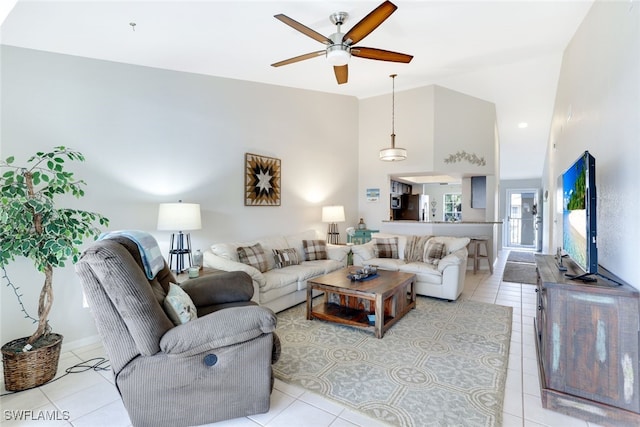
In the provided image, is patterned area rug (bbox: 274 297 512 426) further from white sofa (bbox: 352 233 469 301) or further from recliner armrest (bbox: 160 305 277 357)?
recliner armrest (bbox: 160 305 277 357)

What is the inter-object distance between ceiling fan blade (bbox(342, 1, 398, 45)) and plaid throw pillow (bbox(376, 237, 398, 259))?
9.77 ft

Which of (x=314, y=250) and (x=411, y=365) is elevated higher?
(x=314, y=250)

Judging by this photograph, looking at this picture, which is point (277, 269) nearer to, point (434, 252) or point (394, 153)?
point (434, 252)

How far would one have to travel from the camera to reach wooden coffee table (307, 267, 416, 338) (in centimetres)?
298

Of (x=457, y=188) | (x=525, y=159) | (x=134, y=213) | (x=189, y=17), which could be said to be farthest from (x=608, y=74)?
(x=457, y=188)

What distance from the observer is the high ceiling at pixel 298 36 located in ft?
7.89

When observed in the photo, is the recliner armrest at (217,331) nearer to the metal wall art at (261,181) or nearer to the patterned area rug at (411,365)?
the patterned area rug at (411,365)

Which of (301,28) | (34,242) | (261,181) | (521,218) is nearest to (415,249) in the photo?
(261,181)

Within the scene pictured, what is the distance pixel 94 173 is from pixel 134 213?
50 centimetres

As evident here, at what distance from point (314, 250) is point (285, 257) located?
57 cm

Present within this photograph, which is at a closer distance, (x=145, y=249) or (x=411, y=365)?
(x=145, y=249)

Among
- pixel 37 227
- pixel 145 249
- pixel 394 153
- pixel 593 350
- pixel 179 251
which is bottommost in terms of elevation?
pixel 593 350

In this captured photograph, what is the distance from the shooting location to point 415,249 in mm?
4574

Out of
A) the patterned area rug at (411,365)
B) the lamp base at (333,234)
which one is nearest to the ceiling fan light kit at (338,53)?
the patterned area rug at (411,365)
